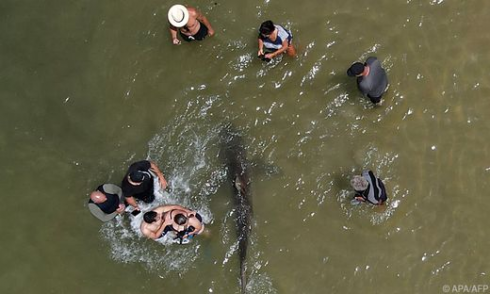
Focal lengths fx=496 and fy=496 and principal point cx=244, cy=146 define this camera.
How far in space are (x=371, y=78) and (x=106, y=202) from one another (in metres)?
4.27

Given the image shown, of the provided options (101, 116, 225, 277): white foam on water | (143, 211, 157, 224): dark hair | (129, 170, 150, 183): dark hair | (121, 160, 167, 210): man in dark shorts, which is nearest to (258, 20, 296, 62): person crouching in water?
(101, 116, 225, 277): white foam on water

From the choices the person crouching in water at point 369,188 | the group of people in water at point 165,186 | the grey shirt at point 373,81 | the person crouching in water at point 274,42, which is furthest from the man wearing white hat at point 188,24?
the person crouching in water at point 369,188

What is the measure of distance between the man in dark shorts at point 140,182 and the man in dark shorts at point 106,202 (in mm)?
145

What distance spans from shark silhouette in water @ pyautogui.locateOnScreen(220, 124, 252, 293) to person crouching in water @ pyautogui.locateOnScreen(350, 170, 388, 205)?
1805 millimetres

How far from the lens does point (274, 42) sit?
7.57 m

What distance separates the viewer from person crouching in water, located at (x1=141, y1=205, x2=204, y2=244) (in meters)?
7.12

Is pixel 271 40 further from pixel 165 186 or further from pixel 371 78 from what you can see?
pixel 165 186

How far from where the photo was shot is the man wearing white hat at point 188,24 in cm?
748

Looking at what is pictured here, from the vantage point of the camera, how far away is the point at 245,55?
838cm

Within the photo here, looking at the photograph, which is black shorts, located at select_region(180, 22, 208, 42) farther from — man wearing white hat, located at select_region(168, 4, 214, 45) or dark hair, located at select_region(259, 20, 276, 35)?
dark hair, located at select_region(259, 20, 276, 35)

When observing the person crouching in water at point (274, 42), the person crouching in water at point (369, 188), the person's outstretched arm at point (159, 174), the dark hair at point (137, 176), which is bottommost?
the dark hair at point (137, 176)

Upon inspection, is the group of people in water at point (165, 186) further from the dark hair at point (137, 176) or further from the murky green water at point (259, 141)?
the murky green water at point (259, 141)

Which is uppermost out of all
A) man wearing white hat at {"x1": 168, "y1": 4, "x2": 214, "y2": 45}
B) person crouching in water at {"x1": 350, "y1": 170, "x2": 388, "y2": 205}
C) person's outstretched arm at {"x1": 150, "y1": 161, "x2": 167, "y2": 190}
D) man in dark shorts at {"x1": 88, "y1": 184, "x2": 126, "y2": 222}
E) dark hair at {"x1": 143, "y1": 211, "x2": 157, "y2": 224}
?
man wearing white hat at {"x1": 168, "y1": 4, "x2": 214, "y2": 45}

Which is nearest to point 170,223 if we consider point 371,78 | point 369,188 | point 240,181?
point 240,181
